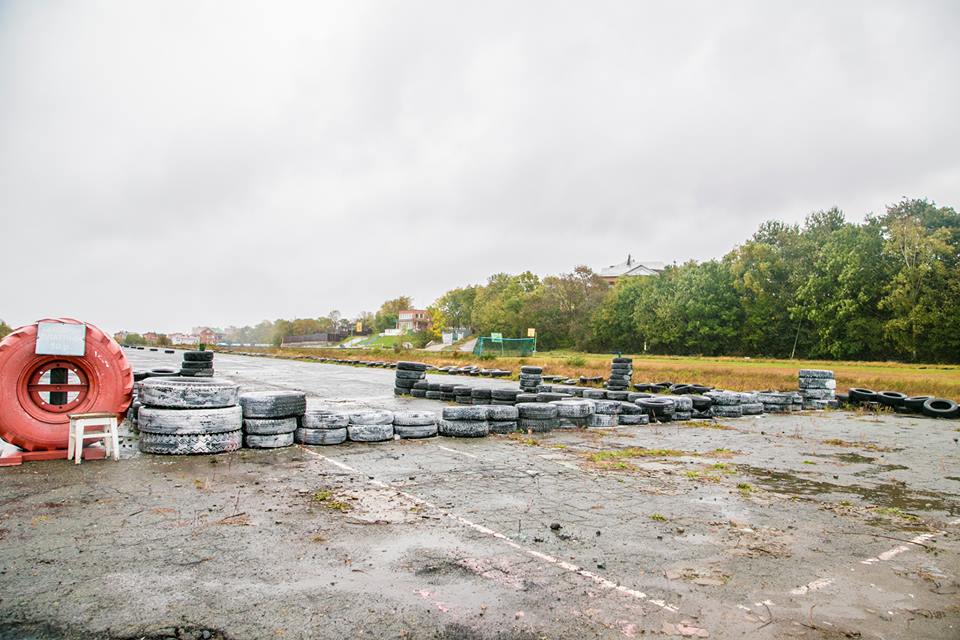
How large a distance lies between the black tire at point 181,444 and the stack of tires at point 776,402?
46.3 ft

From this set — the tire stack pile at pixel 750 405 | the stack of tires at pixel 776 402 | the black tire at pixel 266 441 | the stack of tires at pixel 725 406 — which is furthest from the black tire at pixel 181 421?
the stack of tires at pixel 776 402

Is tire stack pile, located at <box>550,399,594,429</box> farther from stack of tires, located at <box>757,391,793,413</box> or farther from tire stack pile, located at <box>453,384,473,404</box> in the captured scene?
stack of tires, located at <box>757,391,793,413</box>

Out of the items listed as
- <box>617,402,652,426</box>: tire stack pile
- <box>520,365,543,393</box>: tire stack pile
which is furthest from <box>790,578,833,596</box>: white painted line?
Result: <box>520,365,543,393</box>: tire stack pile

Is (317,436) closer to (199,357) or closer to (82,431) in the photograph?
(82,431)

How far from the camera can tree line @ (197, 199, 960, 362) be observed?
45844mm

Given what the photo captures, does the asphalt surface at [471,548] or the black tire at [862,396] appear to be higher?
the asphalt surface at [471,548]

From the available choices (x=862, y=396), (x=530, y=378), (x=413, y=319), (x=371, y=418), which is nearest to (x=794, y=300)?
(x=862, y=396)

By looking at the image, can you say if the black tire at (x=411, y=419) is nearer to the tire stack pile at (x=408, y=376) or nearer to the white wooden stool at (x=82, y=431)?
the white wooden stool at (x=82, y=431)

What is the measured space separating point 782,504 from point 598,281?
7808 cm

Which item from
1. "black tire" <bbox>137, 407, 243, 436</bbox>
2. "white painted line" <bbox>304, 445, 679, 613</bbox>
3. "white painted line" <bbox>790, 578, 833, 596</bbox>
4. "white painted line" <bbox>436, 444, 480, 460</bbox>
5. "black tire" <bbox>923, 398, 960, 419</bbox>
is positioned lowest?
"black tire" <bbox>923, 398, 960, 419</bbox>

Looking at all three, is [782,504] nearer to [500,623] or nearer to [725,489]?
[725,489]

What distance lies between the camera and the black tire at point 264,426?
8445 millimetres

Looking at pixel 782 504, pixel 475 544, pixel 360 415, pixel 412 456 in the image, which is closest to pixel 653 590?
pixel 475 544

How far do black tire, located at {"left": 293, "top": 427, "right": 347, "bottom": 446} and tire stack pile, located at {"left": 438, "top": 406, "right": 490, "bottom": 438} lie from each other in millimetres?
2000
